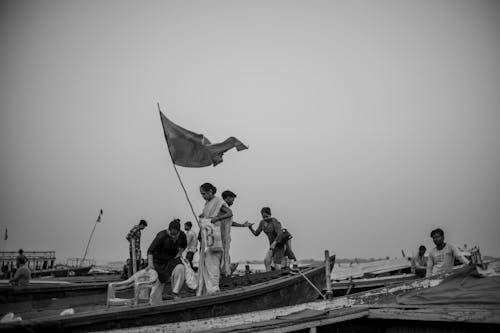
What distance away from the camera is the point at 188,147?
25.7 feet

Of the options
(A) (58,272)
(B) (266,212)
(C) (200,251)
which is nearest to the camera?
(C) (200,251)

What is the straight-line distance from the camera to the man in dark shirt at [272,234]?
29.0 ft

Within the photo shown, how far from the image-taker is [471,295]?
178 inches

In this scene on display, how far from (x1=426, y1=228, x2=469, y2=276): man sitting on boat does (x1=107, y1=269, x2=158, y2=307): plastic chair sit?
521 centimetres

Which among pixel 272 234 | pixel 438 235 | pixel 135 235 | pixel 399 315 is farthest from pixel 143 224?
pixel 438 235

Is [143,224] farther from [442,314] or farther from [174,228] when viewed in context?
[442,314]

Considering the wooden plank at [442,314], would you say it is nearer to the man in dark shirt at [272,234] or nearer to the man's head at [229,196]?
the man's head at [229,196]

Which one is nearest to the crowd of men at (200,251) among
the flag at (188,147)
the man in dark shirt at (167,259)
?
the man in dark shirt at (167,259)

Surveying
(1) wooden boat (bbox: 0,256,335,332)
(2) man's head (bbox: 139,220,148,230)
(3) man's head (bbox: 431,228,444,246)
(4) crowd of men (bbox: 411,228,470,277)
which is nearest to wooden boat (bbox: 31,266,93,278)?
(2) man's head (bbox: 139,220,148,230)

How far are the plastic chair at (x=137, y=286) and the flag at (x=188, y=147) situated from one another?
256 cm

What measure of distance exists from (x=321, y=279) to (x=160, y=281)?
146 inches

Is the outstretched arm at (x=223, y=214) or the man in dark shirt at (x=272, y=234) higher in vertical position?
the outstretched arm at (x=223, y=214)

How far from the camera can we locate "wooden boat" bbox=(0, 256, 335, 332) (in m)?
3.53

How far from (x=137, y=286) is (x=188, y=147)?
3160mm
